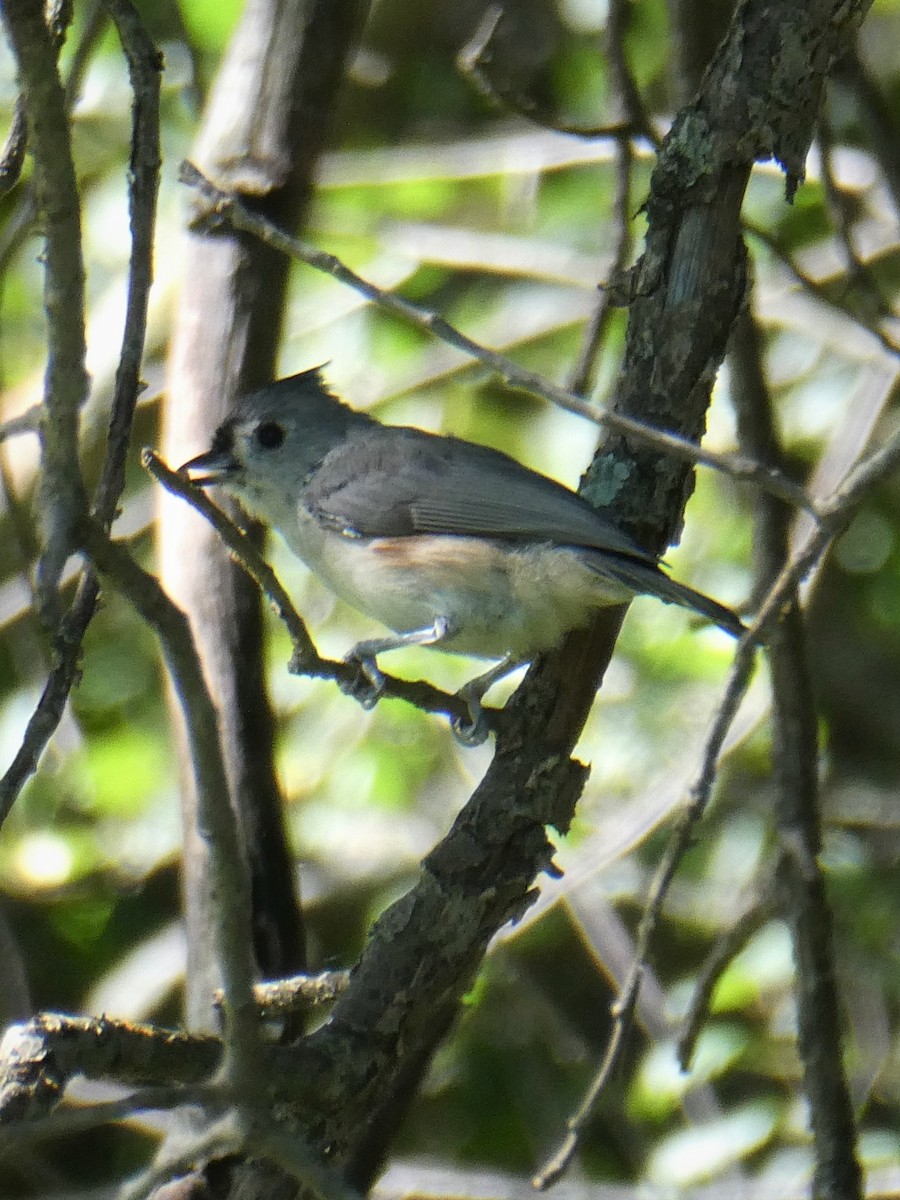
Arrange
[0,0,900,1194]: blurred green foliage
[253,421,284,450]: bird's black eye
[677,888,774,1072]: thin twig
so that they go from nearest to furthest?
1. [677,888,774,1072]: thin twig
2. [253,421,284,450]: bird's black eye
3. [0,0,900,1194]: blurred green foliage

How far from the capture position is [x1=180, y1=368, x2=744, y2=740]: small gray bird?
3031 mm

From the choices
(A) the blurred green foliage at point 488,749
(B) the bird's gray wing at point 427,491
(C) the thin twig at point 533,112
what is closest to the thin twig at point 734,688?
(B) the bird's gray wing at point 427,491

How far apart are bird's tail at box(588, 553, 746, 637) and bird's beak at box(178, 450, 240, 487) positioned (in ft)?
3.54

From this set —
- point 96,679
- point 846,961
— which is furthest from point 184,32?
point 846,961

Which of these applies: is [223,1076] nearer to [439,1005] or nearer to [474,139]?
[439,1005]

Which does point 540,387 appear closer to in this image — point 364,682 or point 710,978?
point 364,682

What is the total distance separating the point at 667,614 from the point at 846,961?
1257 mm

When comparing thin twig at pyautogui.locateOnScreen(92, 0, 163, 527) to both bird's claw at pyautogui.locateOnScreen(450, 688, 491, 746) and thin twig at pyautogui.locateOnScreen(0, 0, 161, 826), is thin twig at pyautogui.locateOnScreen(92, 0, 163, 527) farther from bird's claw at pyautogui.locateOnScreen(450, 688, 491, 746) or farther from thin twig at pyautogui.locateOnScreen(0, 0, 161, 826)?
bird's claw at pyautogui.locateOnScreen(450, 688, 491, 746)

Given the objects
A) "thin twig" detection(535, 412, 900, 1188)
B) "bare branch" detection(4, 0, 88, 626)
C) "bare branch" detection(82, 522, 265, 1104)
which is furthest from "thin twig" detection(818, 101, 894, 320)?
"bare branch" detection(82, 522, 265, 1104)

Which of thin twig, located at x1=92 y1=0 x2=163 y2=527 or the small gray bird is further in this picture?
the small gray bird

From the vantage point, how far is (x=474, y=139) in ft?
18.2

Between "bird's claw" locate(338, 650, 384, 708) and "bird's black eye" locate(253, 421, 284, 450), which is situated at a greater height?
"bird's black eye" locate(253, 421, 284, 450)

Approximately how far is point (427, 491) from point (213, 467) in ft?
1.73

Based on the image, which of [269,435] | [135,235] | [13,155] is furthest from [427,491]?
[135,235]
